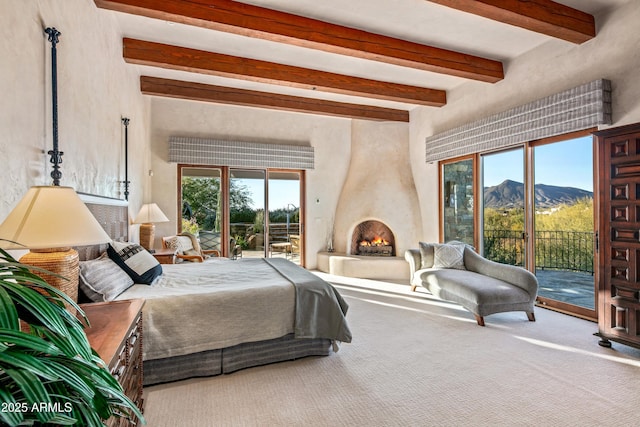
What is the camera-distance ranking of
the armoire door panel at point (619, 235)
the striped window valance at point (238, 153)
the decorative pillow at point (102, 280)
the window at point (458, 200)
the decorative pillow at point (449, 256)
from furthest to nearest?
1. the striped window valance at point (238, 153)
2. the window at point (458, 200)
3. the decorative pillow at point (449, 256)
4. the armoire door panel at point (619, 235)
5. the decorative pillow at point (102, 280)

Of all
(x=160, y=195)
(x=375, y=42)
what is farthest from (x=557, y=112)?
(x=160, y=195)

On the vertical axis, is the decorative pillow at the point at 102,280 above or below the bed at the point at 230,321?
above

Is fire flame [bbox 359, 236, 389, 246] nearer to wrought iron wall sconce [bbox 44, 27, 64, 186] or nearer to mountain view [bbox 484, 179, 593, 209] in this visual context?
mountain view [bbox 484, 179, 593, 209]

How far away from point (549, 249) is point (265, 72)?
4.20 meters

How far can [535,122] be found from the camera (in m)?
3.79

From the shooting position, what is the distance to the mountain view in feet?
12.2

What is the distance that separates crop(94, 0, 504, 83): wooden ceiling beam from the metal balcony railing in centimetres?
215

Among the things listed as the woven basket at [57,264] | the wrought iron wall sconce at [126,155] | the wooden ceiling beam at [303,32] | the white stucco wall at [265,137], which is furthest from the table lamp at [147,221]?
the woven basket at [57,264]

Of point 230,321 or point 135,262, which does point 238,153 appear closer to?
point 135,262

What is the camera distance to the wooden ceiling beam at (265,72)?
12.2 feet

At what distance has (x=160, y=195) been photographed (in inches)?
224

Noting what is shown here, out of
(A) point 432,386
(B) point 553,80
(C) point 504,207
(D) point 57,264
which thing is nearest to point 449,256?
(C) point 504,207

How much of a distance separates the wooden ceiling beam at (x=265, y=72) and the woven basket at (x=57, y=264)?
3.15 metres

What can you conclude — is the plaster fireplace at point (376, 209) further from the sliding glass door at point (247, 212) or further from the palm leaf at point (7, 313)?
the palm leaf at point (7, 313)
